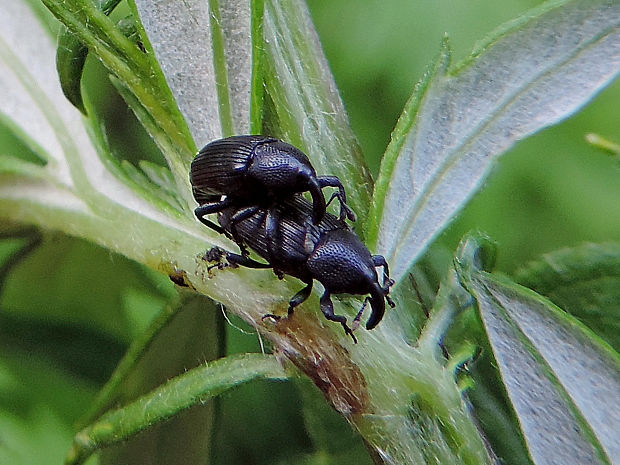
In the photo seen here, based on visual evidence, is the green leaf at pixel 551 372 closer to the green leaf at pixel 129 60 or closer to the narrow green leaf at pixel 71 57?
the green leaf at pixel 129 60

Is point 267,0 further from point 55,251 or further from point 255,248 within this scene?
point 55,251

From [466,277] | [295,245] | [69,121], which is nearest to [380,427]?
[466,277]

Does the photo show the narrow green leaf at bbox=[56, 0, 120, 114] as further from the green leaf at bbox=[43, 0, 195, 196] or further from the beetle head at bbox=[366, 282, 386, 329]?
the beetle head at bbox=[366, 282, 386, 329]

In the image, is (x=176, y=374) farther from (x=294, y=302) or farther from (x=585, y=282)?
(x=585, y=282)

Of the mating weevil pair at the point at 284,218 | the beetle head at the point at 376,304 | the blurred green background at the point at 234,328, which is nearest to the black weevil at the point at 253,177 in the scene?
the mating weevil pair at the point at 284,218

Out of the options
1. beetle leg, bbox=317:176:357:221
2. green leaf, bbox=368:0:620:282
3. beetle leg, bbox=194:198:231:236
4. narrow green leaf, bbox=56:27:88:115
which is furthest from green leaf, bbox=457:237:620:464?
narrow green leaf, bbox=56:27:88:115

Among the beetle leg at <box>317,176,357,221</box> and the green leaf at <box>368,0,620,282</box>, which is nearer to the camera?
the green leaf at <box>368,0,620,282</box>
